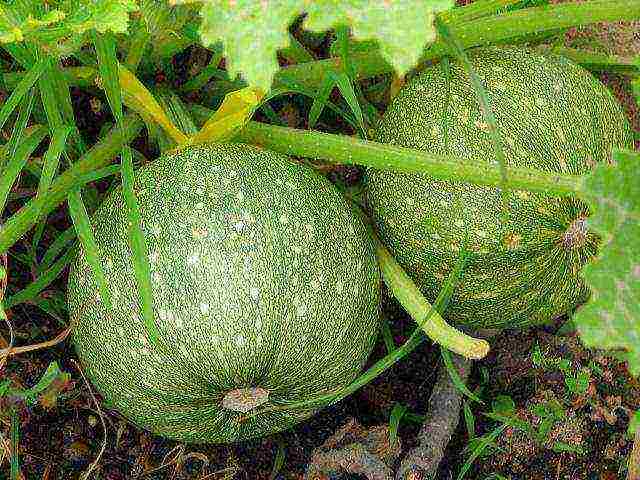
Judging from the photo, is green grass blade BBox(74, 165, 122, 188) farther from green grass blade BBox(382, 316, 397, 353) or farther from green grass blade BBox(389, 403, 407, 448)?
green grass blade BBox(389, 403, 407, 448)

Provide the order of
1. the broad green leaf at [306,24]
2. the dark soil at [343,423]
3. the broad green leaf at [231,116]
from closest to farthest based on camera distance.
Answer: the broad green leaf at [306,24]
the broad green leaf at [231,116]
the dark soil at [343,423]

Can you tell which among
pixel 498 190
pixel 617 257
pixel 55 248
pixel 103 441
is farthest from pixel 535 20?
pixel 103 441

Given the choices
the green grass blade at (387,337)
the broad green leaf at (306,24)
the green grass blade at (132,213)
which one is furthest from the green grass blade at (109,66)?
the green grass blade at (387,337)

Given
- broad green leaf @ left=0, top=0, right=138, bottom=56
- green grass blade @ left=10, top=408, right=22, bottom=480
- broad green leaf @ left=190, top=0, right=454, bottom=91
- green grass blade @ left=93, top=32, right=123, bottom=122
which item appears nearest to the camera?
broad green leaf @ left=190, top=0, right=454, bottom=91

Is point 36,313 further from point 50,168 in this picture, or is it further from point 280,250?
point 280,250

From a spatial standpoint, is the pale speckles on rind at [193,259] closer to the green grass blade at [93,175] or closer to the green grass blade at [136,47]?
the green grass blade at [93,175]

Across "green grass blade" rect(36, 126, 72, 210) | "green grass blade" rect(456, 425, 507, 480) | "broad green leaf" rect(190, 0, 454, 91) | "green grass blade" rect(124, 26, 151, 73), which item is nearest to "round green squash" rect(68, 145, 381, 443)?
"green grass blade" rect(36, 126, 72, 210)

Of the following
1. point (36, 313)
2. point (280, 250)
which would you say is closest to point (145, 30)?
point (280, 250)
